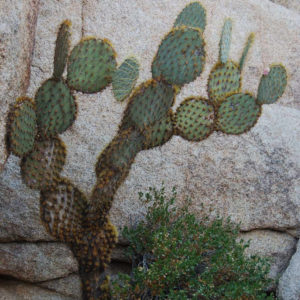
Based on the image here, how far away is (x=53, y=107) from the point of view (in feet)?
7.22

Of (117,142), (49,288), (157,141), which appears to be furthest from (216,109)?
(49,288)

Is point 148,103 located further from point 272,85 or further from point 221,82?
Result: point 272,85

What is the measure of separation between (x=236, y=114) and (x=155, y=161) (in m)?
→ 0.83

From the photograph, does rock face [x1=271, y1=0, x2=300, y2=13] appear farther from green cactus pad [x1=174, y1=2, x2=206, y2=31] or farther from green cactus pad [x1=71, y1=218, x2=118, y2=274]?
green cactus pad [x1=71, y1=218, x2=118, y2=274]

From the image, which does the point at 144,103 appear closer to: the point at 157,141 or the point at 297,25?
the point at 157,141

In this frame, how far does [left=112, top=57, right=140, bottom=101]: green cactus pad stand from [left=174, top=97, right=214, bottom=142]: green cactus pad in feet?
1.16

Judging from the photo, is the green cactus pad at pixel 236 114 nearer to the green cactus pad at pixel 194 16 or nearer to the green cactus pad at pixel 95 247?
the green cactus pad at pixel 194 16

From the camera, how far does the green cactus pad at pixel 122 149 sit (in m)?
2.34

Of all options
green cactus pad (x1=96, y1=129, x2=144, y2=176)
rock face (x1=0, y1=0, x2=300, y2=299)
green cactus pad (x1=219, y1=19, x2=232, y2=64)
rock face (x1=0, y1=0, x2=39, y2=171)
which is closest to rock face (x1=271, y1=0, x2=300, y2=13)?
rock face (x1=0, y1=0, x2=300, y2=299)

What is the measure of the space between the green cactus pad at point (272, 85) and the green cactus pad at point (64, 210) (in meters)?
1.13

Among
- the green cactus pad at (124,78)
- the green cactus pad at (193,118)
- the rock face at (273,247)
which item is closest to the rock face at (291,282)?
the rock face at (273,247)

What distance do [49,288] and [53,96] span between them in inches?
62.7

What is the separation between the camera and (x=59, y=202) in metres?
2.33

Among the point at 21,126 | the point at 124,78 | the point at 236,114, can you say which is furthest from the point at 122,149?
the point at 236,114
